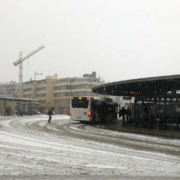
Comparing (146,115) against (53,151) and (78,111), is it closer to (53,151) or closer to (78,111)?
(78,111)

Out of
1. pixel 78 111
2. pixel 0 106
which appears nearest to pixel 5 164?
pixel 78 111

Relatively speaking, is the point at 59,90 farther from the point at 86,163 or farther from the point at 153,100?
the point at 86,163

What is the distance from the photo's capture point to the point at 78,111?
24.4 m

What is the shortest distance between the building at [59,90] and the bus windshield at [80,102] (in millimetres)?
64380

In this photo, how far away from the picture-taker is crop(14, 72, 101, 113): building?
9369 centimetres

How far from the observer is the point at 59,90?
321ft

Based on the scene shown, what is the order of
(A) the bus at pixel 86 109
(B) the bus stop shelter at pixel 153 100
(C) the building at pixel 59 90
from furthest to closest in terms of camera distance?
(C) the building at pixel 59 90 → (A) the bus at pixel 86 109 → (B) the bus stop shelter at pixel 153 100

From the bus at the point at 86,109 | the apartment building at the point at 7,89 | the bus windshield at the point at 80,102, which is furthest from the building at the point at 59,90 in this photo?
the bus windshield at the point at 80,102

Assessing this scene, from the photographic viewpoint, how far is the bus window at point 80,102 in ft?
78.8

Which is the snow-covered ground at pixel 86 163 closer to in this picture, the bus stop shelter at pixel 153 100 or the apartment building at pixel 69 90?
the bus stop shelter at pixel 153 100

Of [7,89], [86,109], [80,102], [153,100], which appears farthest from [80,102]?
[7,89]

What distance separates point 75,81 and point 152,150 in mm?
87330

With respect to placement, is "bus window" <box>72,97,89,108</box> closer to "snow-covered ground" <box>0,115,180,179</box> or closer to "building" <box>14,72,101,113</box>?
"snow-covered ground" <box>0,115,180,179</box>

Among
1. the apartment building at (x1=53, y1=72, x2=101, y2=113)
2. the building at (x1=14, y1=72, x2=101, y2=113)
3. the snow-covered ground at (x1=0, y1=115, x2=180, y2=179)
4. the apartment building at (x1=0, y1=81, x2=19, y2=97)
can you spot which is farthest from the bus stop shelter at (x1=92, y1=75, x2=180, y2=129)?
the apartment building at (x1=0, y1=81, x2=19, y2=97)
